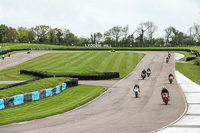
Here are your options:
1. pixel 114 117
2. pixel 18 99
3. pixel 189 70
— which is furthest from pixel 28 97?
pixel 189 70

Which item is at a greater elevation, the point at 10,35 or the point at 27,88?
the point at 10,35

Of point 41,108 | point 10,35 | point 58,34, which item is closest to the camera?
point 41,108

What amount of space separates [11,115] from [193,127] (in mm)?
11336

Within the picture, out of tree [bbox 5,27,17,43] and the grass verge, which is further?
tree [bbox 5,27,17,43]

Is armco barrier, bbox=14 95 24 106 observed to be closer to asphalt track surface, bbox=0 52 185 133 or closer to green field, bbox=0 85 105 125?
green field, bbox=0 85 105 125

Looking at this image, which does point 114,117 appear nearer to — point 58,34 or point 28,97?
point 28,97

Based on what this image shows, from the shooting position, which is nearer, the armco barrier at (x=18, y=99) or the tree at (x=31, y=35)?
the armco barrier at (x=18, y=99)

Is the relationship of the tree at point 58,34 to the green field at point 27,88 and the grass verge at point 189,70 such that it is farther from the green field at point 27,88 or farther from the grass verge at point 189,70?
the green field at point 27,88

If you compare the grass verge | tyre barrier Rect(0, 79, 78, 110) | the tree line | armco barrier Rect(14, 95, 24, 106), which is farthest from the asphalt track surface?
the tree line

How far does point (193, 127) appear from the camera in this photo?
Answer: 15359 millimetres

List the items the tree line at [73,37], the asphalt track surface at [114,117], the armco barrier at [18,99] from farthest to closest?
the tree line at [73,37]
the armco barrier at [18,99]
the asphalt track surface at [114,117]

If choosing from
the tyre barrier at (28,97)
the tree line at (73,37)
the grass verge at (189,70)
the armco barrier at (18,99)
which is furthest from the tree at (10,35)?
the armco barrier at (18,99)

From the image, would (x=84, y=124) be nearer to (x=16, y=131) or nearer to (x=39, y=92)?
(x=16, y=131)

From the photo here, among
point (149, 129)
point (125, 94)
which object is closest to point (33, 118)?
point (149, 129)
